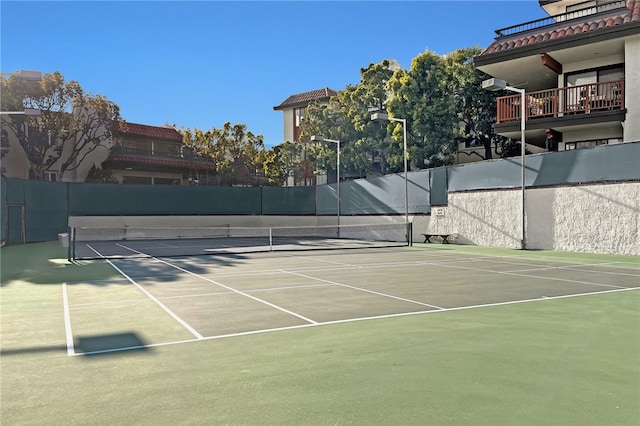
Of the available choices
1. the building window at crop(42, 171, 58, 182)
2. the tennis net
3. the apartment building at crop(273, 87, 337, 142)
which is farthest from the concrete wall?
the building window at crop(42, 171, 58, 182)

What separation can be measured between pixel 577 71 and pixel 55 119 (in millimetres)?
35189

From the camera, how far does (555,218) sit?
66.3 feet

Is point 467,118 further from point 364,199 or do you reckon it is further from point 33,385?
point 33,385

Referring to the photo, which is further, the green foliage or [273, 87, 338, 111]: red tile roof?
[273, 87, 338, 111]: red tile roof

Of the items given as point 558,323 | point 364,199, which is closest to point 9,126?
point 364,199

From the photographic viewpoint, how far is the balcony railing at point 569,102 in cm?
2248

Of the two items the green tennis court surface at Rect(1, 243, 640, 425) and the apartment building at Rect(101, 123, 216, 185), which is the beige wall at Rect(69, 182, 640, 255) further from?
the apartment building at Rect(101, 123, 216, 185)

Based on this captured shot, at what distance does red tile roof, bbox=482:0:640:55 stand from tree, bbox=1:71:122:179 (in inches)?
1193

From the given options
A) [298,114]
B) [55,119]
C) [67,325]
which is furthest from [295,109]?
[67,325]

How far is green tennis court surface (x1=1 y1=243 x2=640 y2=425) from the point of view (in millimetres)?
3812

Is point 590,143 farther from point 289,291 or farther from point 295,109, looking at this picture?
point 295,109

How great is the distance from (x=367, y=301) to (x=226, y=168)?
1521 inches

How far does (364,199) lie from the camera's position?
31.2m

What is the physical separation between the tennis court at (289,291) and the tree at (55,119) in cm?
2760
